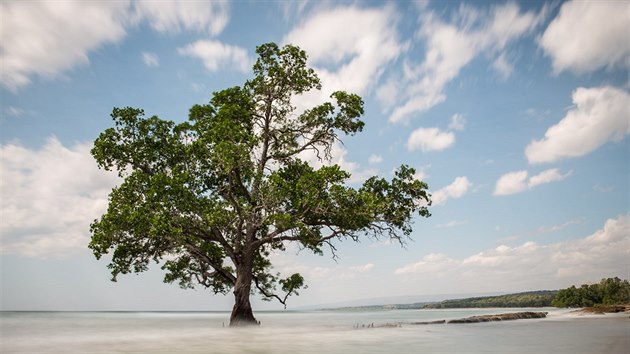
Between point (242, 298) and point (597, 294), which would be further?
point (597, 294)

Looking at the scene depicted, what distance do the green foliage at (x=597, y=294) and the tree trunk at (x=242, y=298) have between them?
52264 mm

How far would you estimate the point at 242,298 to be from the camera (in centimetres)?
2714

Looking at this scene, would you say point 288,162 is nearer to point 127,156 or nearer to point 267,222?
point 267,222

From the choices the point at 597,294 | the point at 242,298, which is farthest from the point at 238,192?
the point at 597,294

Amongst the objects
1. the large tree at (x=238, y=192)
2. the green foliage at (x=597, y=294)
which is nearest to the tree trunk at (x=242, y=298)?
the large tree at (x=238, y=192)

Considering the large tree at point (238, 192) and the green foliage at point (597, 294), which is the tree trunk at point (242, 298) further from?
the green foliage at point (597, 294)

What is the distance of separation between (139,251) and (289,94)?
13.6 meters

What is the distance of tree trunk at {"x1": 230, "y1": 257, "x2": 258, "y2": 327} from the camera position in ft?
88.3

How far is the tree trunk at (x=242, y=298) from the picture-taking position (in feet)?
88.3

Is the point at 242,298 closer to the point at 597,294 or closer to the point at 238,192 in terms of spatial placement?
the point at 238,192

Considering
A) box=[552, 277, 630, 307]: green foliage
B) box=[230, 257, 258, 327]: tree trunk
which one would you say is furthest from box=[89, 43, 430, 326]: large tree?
box=[552, 277, 630, 307]: green foliage

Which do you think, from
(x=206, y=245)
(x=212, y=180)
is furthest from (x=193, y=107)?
(x=206, y=245)

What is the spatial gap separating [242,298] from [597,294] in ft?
195

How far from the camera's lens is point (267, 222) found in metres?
25.0
